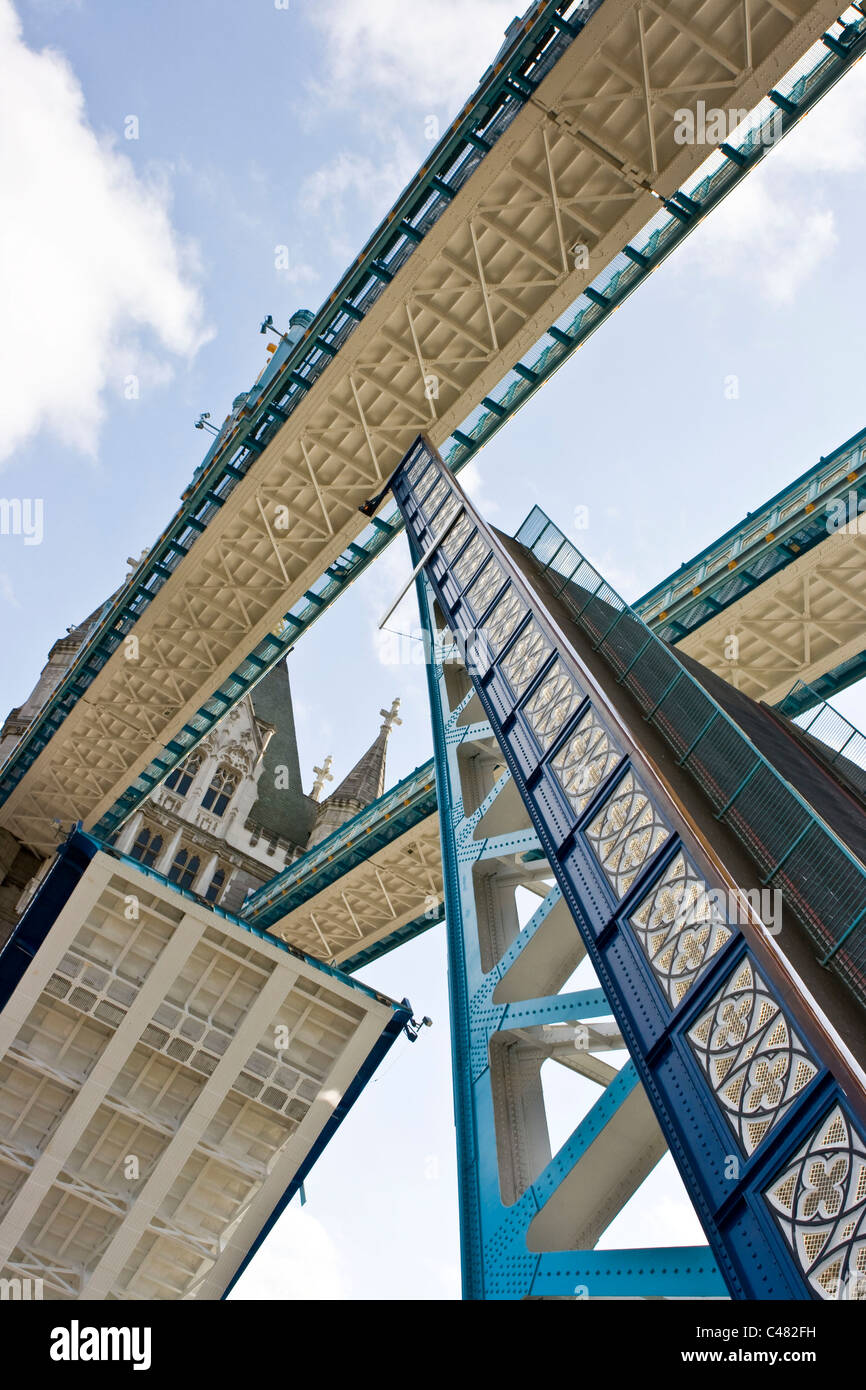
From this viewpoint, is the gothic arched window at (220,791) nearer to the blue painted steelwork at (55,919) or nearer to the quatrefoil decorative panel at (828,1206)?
the blue painted steelwork at (55,919)

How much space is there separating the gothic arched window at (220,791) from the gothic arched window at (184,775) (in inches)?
42.0

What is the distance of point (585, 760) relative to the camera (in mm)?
12867

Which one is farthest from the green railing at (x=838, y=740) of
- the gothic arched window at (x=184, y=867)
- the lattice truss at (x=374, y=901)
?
the gothic arched window at (x=184, y=867)

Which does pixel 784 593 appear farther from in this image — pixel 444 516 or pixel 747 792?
pixel 747 792

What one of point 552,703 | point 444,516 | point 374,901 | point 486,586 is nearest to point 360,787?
point 374,901

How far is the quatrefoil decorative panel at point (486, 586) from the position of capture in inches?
727

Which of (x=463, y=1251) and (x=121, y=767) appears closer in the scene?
(x=463, y=1251)

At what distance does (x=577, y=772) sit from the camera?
1298 cm

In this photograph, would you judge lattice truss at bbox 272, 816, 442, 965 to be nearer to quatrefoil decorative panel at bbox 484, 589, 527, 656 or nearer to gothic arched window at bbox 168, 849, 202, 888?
gothic arched window at bbox 168, 849, 202, 888

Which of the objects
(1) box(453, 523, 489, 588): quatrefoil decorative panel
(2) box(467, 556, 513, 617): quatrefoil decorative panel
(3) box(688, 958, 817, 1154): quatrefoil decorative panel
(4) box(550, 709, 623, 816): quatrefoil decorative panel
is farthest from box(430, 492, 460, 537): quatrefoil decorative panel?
(3) box(688, 958, 817, 1154): quatrefoil decorative panel

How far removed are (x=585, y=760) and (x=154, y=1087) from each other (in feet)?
52.8

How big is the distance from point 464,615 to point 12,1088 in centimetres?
1405
